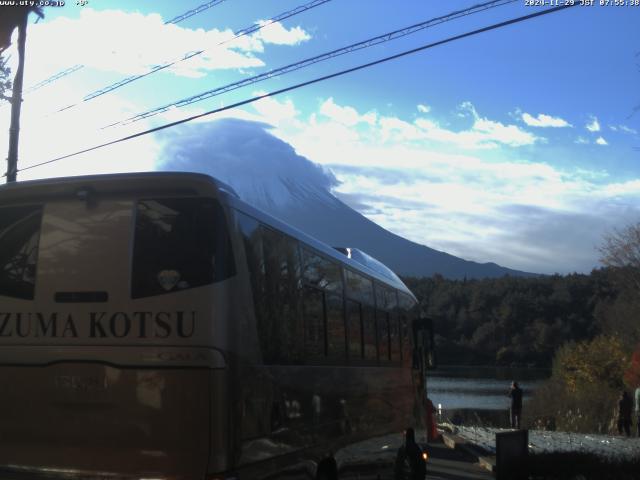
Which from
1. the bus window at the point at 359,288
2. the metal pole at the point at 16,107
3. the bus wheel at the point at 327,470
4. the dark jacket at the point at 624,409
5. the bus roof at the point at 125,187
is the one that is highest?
the metal pole at the point at 16,107

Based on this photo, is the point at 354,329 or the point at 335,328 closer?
the point at 335,328

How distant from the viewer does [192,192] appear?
5.42 metres

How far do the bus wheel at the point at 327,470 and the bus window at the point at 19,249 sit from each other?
10.6 feet

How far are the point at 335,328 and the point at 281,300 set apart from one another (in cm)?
160

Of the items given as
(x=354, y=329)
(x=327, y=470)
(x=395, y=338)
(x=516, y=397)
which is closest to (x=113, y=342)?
(x=327, y=470)

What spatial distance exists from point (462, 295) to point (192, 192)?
57537mm

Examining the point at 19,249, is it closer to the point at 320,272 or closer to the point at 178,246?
the point at 178,246

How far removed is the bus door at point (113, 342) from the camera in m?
4.91

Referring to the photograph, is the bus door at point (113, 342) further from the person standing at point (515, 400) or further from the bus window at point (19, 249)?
the person standing at point (515, 400)

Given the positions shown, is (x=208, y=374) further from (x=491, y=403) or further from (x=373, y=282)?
(x=491, y=403)

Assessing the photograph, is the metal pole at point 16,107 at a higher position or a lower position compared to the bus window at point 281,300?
higher

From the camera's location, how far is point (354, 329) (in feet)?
27.5

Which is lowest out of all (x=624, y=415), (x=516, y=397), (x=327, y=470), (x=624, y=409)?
(x=624, y=415)

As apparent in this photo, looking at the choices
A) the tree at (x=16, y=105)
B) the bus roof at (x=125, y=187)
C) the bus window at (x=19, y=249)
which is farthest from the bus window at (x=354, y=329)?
the tree at (x=16, y=105)
